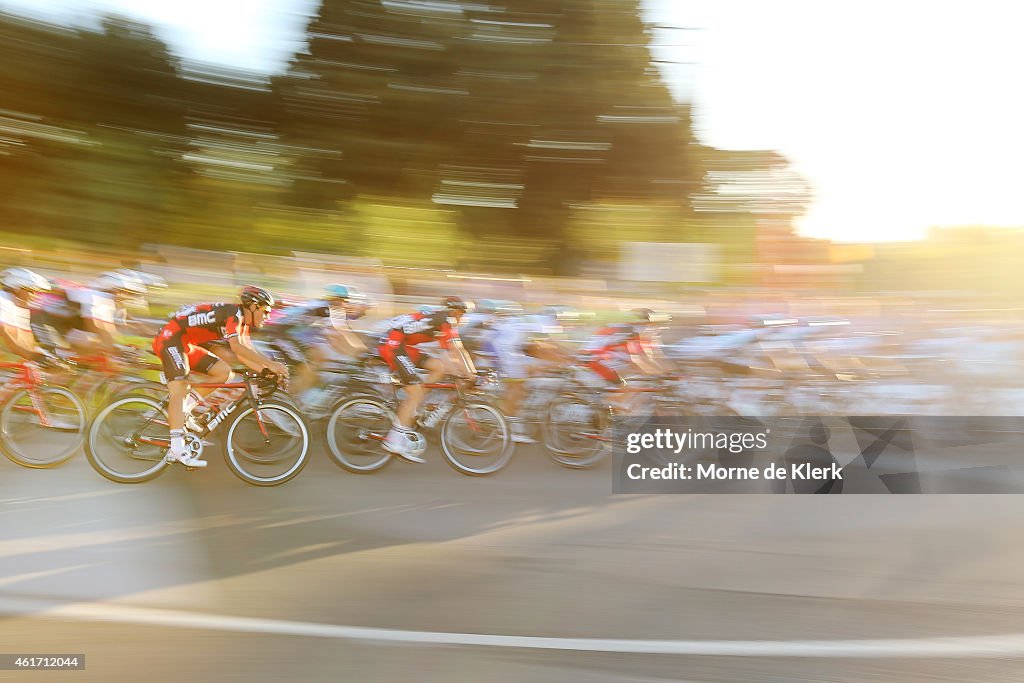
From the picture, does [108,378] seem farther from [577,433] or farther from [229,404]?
[577,433]

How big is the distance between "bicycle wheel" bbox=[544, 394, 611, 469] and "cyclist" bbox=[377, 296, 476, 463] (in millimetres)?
1076

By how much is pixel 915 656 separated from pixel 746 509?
2.74 metres

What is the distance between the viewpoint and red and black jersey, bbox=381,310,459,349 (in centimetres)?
762

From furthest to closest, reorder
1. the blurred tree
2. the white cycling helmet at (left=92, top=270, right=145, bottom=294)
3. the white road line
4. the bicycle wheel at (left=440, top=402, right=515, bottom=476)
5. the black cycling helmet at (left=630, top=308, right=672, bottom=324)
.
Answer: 1. the blurred tree
2. the black cycling helmet at (left=630, top=308, right=672, bottom=324)
3. the white cycling helmet at (left=92, top=270, right=145, bottom=294)
4. the bicycle wheel at (left=440, top=402, right=515, bottom=476)
5. the white road line

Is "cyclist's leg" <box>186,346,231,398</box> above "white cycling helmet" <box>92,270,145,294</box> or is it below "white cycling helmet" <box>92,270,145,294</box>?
below

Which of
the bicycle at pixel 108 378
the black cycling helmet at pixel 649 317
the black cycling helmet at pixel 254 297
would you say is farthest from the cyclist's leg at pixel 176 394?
the black cycling helmet at pixel 649 317

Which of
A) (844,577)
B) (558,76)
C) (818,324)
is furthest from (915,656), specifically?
(558,76)

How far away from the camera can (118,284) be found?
7867 mm

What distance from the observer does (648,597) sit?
4727 mm

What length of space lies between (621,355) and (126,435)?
4.50 m

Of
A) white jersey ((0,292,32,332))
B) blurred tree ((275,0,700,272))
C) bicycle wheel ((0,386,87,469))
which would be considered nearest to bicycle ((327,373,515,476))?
bicycle wheel ((0,386,87,469))

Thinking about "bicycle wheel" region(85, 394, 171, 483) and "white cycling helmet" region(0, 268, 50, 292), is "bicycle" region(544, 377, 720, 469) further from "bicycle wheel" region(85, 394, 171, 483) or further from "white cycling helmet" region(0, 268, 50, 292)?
"white cycling helmet" region(0, 268, 50, 292)

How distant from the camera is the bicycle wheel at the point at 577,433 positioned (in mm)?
8227

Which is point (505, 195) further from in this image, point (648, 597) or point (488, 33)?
point (648, 597)
